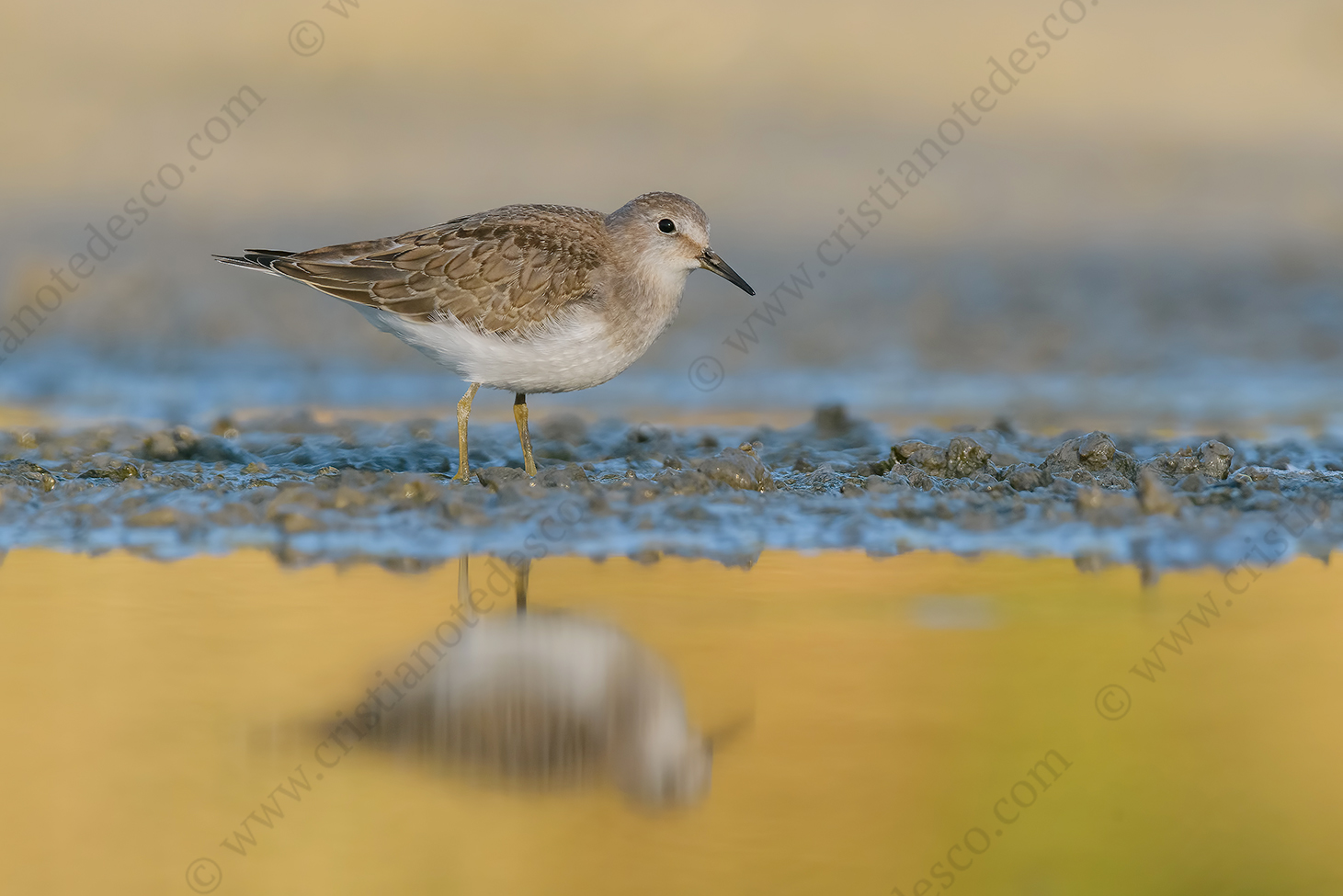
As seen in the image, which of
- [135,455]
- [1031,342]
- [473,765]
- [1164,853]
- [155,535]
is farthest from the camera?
[1031,342]

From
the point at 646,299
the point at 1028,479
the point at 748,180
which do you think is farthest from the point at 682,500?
the point at 748,180

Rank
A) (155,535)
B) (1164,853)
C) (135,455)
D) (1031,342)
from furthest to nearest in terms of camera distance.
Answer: (1031,342) → (135,455) → (155,535) → (1164,853)

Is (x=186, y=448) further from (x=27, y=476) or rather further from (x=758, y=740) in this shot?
(x=758, y=740)

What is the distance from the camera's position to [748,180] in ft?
66.1

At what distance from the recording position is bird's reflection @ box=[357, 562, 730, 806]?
477 centimetres

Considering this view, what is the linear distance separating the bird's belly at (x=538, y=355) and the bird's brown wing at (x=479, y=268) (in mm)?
76

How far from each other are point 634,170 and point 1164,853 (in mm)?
16624

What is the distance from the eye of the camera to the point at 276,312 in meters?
15.5

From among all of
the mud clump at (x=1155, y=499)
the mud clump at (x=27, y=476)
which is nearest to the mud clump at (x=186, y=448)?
the mud clump at (x=27, y=476)

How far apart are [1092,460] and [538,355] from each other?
9.82ft

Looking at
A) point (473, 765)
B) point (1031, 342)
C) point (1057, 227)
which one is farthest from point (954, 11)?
point (473, 765)

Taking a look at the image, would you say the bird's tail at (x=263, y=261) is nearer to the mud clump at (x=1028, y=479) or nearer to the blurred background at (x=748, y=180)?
the blurred background at (x=748, y=180)

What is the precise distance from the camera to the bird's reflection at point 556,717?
188 inches

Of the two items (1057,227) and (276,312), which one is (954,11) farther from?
(276,312)
